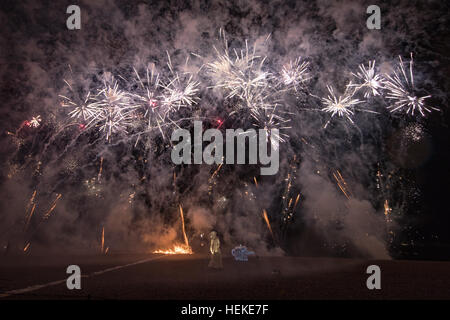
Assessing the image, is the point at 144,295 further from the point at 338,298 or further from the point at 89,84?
the point at 89,84

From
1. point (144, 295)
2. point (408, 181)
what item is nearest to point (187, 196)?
point (144, 295)

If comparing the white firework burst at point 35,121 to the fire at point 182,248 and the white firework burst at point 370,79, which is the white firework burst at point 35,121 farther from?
the white firework burst at point 370,79

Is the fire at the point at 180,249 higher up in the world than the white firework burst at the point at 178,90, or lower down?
lower down

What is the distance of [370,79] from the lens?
510 inches

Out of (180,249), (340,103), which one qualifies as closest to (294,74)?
(340,103)

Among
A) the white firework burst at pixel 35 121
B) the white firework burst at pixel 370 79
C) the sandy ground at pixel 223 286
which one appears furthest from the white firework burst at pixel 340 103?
the white firework burst at pixel 35 121

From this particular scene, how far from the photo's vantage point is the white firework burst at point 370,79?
42.0 ft

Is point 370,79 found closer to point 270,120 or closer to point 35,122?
point 270,120

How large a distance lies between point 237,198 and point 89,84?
12.9m

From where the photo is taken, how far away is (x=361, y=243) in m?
24.6

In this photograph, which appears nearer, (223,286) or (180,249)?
(223,286)

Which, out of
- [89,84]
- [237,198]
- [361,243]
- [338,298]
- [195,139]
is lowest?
[361,243]
